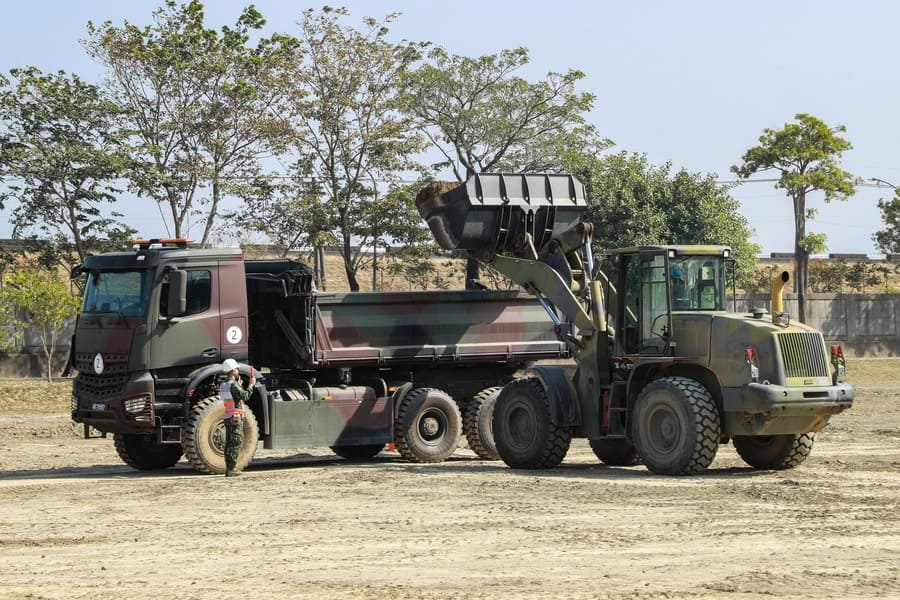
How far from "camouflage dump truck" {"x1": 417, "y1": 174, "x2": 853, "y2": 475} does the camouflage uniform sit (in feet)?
13.1

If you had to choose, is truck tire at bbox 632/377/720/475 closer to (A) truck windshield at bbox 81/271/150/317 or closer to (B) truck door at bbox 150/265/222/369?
(B) truck door at bbox 150/265/222/369

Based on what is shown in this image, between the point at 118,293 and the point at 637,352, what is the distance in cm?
763

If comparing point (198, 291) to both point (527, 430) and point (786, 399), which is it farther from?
point (786, 399)

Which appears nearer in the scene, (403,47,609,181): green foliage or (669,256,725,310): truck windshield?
(669,256,725,310): truck windshield

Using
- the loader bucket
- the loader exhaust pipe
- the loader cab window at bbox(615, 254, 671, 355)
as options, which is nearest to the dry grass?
the loader bucket

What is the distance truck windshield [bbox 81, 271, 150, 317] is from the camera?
19.6 metres

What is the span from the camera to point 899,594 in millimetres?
9906

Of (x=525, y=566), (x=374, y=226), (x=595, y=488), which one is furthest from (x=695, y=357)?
(x=374, y=226)

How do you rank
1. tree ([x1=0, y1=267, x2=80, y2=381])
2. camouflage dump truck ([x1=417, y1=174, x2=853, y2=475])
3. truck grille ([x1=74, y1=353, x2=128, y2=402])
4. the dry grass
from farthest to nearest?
tree ([x1=0, y1=267, x2=80, y2=381]) → the dry grass → truck grille ([x1=74, y1=353, x2=128, y2=402]) → camouflage dump truck ([x1=417, y1=174, x2=853, y2=475])

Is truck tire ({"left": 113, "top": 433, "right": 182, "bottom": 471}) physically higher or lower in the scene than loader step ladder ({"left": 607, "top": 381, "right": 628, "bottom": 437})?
lower

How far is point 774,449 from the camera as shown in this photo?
763 inches

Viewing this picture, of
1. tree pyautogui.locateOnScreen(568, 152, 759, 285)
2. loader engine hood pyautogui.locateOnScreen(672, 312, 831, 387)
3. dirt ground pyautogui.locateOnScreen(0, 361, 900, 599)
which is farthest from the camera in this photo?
tree pyautogui.locateOnScreen(568, 152, 759, 285)

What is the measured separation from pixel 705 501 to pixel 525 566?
477 centimetres

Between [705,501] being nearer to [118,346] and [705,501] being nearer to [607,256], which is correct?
[607,256]
